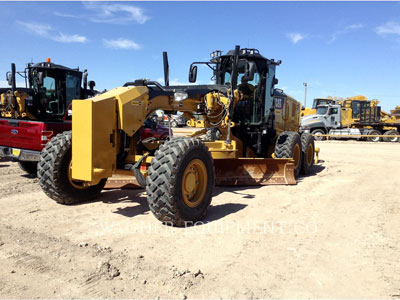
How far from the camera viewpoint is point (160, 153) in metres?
4.49

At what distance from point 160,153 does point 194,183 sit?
72 centimetres

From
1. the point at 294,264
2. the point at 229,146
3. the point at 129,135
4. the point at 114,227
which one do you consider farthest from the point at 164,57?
the point at 294,264

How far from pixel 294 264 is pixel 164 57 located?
5.32 m

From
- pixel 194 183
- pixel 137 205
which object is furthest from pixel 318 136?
pixel 194 183

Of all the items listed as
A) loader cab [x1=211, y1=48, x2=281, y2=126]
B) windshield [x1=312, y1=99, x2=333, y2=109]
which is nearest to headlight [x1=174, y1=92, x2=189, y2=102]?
loader cab [x1=211, y1=48, x2=281, y2=126]

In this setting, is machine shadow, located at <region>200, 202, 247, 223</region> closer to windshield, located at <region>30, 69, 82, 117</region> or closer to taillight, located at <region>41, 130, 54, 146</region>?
taillight, located at <region>41, 130, 54, 146</region>

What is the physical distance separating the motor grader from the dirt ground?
38 centimetres

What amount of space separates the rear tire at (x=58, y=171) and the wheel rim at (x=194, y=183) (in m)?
1.93

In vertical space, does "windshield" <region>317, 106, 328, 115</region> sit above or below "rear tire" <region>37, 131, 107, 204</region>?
above

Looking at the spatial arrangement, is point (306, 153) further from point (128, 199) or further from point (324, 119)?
point (324, 119)

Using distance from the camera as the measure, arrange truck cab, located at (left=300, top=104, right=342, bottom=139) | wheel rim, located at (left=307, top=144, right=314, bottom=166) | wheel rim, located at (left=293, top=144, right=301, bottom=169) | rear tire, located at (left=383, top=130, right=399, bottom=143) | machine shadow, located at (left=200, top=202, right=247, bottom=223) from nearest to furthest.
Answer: machine shadow, located at (left=200, top=202, right=247, bottom=223) → wheel rim, located at (left=293, top=144, right=301, bottom=169) → wheel rim, located at (left=307, top=144, right=314, bottom=166) → rear tire, located at (left=383, top=130, right=399, bottom=143) → truck cab, located at (left=300, top=104, right=342, bottom=139)

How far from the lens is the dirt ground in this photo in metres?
3.01

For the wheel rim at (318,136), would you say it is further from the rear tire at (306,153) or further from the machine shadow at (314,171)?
the rear tire at (306,153)

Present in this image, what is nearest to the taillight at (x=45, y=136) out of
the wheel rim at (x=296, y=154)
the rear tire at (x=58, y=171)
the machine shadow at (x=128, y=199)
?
the machine shadow at (x=128, y=199)
